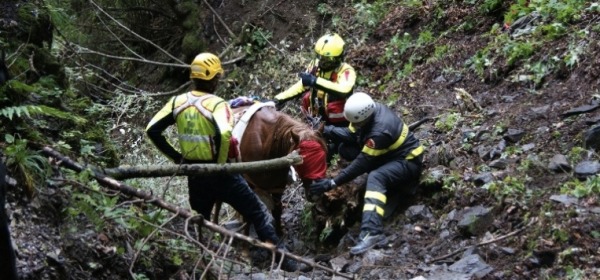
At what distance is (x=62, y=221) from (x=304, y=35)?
32.2ft

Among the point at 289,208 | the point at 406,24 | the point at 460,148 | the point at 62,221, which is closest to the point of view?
the point at 62,221

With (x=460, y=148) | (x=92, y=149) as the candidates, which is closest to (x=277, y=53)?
(x=460, y=148)

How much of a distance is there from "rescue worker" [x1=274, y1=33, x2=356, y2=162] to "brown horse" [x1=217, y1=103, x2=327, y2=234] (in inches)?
36.6

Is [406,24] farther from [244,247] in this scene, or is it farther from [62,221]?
[62,221]

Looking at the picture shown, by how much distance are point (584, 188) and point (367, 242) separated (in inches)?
87.5

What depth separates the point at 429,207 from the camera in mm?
7211

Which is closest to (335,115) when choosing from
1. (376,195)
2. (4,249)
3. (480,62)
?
(376,195)

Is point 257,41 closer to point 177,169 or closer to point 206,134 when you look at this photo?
point 206,134

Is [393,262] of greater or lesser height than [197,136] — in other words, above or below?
below

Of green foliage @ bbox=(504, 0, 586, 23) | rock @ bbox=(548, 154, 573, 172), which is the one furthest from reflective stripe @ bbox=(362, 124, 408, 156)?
green foliage @ bbox=(504, 0, 586, 23)

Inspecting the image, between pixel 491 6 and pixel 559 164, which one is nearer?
pixel 559 164

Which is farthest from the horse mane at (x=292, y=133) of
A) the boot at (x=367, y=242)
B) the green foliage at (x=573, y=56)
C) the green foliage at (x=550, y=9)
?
the green foliage at (x=550, y=9)

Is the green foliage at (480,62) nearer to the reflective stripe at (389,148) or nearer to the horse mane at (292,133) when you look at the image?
the reflective stripe at (389,148)

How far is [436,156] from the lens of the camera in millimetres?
7770
